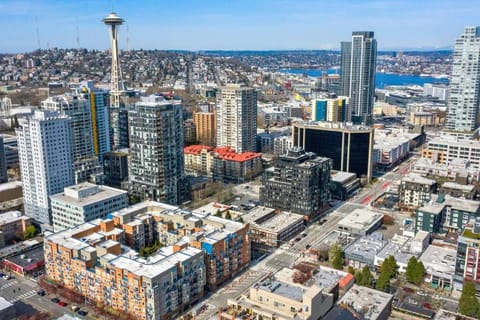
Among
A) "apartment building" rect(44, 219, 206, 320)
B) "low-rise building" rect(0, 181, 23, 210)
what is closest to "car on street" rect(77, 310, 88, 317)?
"apartment building" rect(44, 219, 206, 320)

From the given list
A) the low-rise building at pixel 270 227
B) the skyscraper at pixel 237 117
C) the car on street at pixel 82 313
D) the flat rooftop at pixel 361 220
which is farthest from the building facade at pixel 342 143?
the car on street at pixel 82 313

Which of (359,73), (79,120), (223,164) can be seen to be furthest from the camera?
(359,73)

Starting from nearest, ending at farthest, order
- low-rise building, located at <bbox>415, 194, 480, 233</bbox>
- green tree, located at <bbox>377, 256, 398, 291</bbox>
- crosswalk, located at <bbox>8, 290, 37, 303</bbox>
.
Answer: crosswalk, located at <bbox>8, 290, 37, 303</bbox>
green tree, located at <bbox>377, 256, 398, 291</bbox>
low-rise building, located at <bbox>415, 194, 480, 233</bbox>

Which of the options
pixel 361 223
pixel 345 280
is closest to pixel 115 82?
pixel 361 223

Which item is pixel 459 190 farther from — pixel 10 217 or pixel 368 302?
pixel 10 217

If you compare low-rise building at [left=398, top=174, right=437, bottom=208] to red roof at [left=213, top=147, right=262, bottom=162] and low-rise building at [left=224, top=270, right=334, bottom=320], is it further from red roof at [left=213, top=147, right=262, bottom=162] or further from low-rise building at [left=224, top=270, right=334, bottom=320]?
low-rise building at [left=224, top=270, right=334, bottom=320]

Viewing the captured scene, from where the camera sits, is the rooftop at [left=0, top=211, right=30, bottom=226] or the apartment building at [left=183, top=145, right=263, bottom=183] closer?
the rooftop at [left=0, top=211, right=30, bottom=226]

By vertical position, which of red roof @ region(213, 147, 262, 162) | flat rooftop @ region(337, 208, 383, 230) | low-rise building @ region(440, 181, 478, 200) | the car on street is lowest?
the car on street
